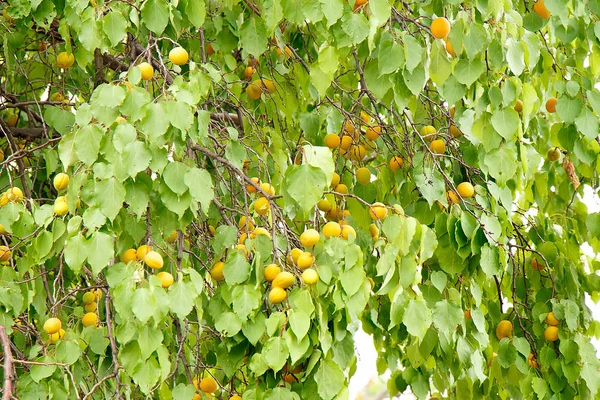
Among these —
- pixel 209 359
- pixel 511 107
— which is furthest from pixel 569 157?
pixel 209 359

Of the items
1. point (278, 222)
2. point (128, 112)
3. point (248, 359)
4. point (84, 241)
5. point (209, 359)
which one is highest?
point (128, 112)

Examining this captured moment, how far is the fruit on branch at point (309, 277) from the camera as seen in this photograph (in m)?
1.62

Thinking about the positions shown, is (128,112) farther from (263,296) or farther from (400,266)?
(400,266)

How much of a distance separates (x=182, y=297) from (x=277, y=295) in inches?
6.6

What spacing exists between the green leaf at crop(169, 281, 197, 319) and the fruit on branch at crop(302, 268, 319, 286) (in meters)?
0.19

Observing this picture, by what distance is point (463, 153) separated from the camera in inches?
89.4

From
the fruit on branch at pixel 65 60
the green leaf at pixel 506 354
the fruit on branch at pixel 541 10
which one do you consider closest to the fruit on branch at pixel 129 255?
the fruit on branch at pixel 65 60

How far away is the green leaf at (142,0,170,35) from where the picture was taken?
1.75m

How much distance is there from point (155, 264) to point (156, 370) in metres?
0.18

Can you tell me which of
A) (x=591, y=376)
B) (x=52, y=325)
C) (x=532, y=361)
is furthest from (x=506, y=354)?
(x=52, y=325)

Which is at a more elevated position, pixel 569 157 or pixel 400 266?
pixel 400 266

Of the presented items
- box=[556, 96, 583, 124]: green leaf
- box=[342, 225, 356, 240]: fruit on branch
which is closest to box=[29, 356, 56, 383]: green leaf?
box=[342, 225, 356, 240]: fruit on branch

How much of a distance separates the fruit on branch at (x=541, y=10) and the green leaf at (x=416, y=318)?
0.87 metres

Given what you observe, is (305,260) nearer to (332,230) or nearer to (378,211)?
(332,230)
